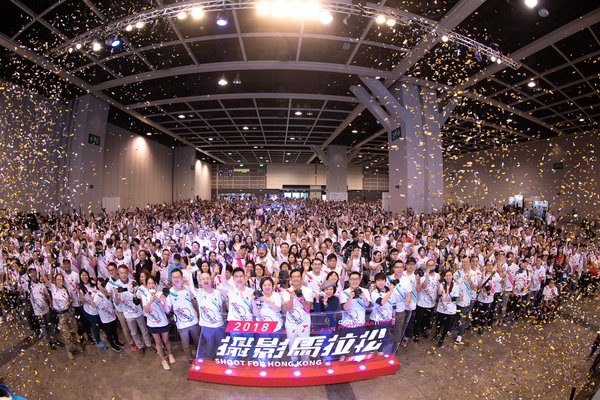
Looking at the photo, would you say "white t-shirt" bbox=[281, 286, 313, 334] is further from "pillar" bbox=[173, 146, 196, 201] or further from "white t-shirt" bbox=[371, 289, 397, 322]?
"pillar" bbox=[173, 146, 196, 201]

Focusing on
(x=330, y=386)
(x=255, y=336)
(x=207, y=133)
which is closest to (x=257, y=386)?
(x=255, y=336)

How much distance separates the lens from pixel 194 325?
14.5 ft

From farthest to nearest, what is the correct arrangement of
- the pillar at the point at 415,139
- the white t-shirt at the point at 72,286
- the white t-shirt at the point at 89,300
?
the pillar at the point at 415,139
the white t-shirt at the point at 72,286
the white t-shirt at the point at 89,300

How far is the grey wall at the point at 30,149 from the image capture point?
10.7m

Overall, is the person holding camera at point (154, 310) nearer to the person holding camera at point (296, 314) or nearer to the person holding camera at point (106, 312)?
the person holding camera at point (106, 312)

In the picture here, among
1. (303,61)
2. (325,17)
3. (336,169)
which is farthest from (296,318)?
(336,169)

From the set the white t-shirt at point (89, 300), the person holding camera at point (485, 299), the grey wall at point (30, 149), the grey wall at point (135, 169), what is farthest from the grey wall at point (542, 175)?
the grey wall at point (135, 169)

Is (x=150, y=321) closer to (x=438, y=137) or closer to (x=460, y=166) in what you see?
(x=438, y=137)

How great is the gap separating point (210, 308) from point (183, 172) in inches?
974

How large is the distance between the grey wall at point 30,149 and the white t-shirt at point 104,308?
9816mm

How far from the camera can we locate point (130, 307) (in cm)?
462

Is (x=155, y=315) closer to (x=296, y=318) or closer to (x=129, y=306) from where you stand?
(x=129, y=306)

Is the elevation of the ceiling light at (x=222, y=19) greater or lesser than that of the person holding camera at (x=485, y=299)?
greater

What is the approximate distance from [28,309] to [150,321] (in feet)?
9.84
